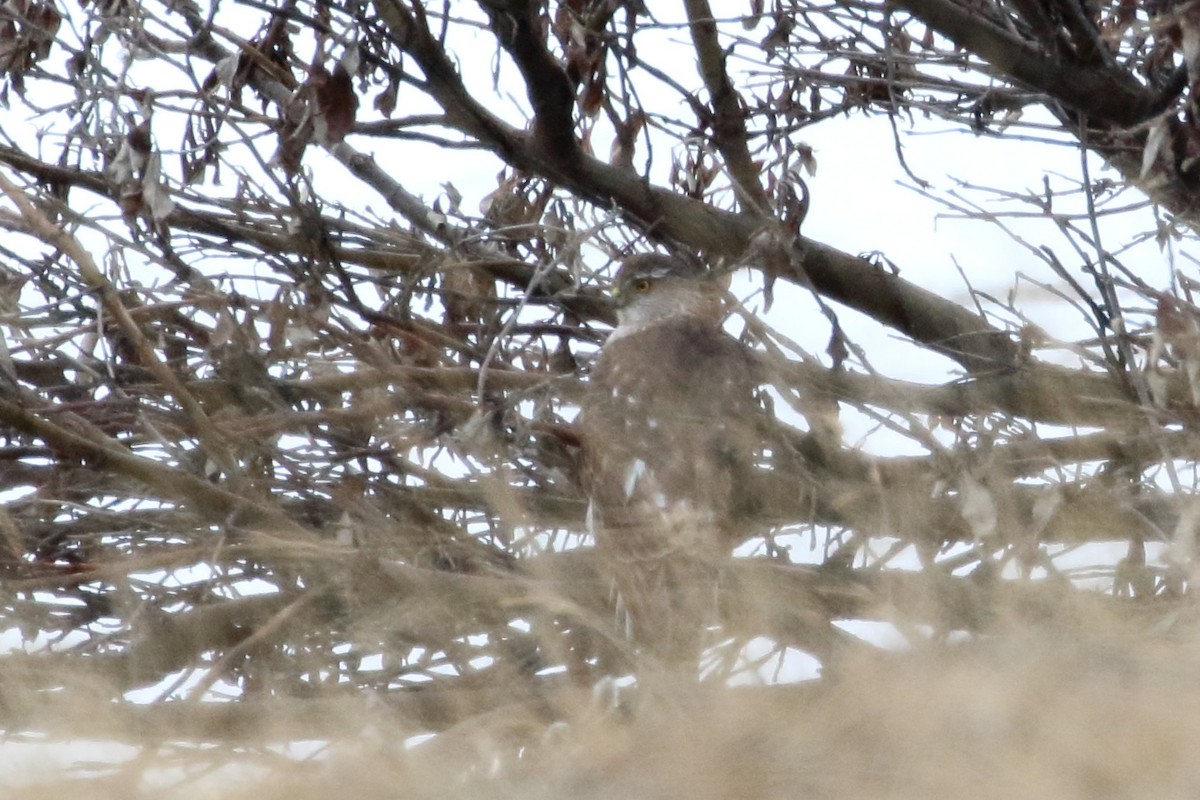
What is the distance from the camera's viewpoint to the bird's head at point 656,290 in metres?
5.64

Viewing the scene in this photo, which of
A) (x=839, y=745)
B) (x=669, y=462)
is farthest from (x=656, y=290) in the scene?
(x=839, y=745)

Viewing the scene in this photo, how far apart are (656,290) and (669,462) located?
49.2 inches

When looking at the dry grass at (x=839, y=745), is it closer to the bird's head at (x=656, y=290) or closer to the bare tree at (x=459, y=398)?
the bare tree at (x=459, y=398)

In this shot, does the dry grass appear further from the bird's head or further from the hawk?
the bird's head

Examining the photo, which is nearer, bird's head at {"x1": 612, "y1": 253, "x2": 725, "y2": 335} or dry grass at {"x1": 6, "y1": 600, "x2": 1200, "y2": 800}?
dry grass at {"x1": 6, "y1": 600, "x2": 1200, "y2": 800}

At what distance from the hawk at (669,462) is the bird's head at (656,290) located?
37mm

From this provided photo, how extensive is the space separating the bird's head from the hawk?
0.04 meters

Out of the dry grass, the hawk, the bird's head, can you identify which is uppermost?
the bird's head

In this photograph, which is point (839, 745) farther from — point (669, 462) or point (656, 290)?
point (656, 290)

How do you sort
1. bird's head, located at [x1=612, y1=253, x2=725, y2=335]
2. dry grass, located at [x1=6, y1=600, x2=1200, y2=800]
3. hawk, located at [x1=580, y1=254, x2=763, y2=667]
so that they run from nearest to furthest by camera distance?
dry grass, located at [x1=6, y1=600, x2=1200, y2=800] → hawk, located at [x1=580, y1=254, x2=763, y2=667] → bird's head, located at [x1=612, y1=253, x2=725, y2=335]

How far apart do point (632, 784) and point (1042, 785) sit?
674mm

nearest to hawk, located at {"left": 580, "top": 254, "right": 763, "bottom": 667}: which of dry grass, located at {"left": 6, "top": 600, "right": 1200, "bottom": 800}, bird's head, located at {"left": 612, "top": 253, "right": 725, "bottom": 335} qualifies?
bird's head, located at {"left": 612, "top": 253, "right": 725, "bottom": 335}

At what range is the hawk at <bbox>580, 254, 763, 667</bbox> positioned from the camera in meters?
4.05

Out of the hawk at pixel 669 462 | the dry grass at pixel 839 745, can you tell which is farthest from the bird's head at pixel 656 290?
the dry grass at pixel 839 745
